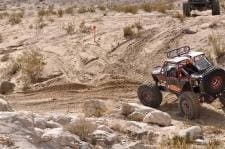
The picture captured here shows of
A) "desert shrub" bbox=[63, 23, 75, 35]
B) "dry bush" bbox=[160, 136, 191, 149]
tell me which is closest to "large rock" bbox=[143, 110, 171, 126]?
"dry bush" bbox=[160, 136, 191, 149]

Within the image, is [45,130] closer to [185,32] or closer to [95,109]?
[95,109]

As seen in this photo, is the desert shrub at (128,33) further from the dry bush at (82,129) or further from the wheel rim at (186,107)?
the dry bush at (82,129)

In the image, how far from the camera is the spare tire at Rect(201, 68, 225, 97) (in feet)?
44.8

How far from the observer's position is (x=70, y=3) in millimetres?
41125

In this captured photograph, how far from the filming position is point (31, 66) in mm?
19109

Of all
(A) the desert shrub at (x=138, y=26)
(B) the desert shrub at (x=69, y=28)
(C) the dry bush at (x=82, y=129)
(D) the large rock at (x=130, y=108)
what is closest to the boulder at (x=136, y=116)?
(D) the large rock at (x=130, y=108)

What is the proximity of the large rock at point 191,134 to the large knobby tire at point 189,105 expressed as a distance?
5.51 ft

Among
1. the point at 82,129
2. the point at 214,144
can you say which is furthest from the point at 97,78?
the point at 82,129

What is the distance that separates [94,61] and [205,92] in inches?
276

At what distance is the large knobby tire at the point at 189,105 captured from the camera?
539 inches

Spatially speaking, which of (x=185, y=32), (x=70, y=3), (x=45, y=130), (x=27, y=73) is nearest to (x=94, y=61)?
(x=27, y=73)

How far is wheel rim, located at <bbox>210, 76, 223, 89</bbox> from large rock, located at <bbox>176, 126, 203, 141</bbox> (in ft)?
6.49

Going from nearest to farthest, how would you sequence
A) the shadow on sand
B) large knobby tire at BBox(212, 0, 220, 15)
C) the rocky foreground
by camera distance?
the rocky foreground < the shadow on sand < large knobby tire at BBox(212, 0, 220, 15)

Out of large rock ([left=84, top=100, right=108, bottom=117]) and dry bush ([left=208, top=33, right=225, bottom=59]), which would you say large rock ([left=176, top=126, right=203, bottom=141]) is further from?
dry bush ([left=208, top=33, right=225, bottom=59])
